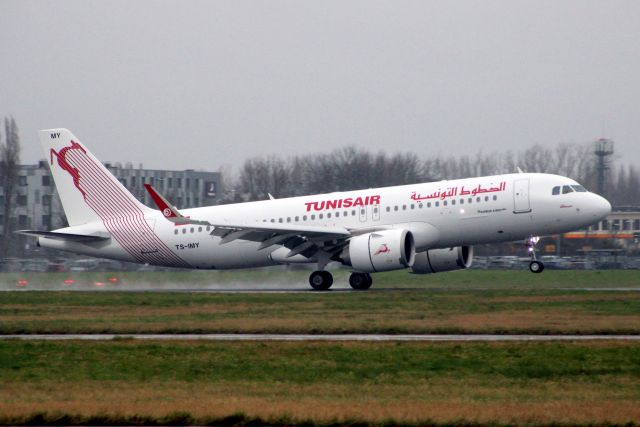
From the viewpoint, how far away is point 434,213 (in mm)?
41062

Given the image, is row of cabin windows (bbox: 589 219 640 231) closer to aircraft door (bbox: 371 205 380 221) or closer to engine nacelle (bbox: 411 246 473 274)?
engine nacelle (bbox: 411 246 473 274)

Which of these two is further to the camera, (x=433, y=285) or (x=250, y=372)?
(x=433, y=285)

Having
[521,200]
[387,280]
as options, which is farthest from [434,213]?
[387,280]

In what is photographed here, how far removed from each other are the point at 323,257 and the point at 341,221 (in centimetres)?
169

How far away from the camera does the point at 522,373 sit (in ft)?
58.2

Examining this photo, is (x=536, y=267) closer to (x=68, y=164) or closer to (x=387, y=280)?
(x=387, y=280)

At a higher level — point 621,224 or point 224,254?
point 621,224

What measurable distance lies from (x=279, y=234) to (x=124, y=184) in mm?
81420

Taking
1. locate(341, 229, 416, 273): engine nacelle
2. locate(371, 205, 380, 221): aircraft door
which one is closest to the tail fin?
locate(371, 205, 380, 221): aircraft door

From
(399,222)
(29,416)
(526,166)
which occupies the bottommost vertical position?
(29,416)

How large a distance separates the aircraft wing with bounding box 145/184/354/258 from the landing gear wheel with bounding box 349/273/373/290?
4.99ft

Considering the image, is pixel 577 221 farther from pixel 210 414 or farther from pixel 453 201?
pixel 210 414

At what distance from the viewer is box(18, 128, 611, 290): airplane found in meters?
40.5

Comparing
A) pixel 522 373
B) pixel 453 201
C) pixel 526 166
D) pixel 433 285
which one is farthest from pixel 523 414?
pixel 526 166
